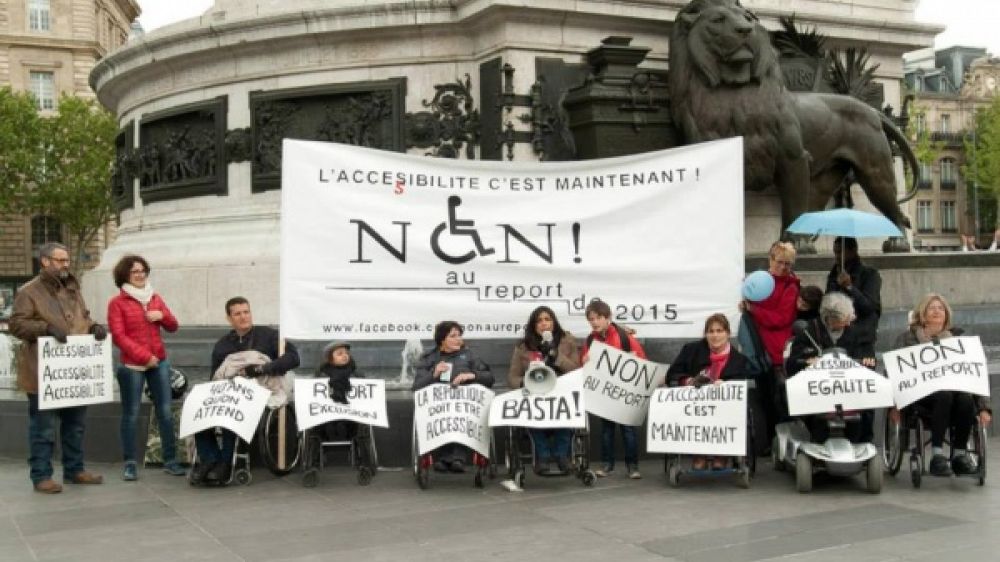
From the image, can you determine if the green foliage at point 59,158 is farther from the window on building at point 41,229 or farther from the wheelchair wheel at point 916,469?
the wheelchair wheel at point 916,469

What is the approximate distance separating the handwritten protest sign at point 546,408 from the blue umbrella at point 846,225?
217 centimetres

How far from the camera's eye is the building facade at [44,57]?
72.3 meters

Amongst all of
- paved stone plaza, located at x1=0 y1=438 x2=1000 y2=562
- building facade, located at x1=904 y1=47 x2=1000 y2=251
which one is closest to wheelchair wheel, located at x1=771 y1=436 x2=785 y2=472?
paved stone plaza, located at x1=0 y1=438 x2=1000 y2=562

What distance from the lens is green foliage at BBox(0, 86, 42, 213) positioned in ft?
189

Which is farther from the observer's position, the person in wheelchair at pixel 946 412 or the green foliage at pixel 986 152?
the green foliage at pixel 986 152

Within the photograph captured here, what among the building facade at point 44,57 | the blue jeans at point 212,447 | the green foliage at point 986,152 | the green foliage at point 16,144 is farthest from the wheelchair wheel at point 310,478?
the green foliage at point 986,152

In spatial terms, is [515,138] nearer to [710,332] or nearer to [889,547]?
[710,332]

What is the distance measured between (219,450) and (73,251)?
207ft

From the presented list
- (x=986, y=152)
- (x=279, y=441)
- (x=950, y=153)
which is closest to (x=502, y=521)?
(x=279, y=441)

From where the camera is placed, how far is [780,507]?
8.21m

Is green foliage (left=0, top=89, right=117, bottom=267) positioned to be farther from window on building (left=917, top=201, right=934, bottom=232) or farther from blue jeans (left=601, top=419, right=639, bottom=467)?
window on building (left=917, top=201, right=934, bottom=232)

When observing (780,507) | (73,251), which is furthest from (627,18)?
(73,251)

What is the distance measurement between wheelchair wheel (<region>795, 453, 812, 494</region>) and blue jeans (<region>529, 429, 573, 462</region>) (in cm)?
163

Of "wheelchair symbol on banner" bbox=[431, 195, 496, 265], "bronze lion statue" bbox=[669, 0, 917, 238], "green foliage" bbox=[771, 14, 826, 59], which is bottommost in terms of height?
"wheelchair symbol on banner" bbox=[431, 195, 496, 265]
